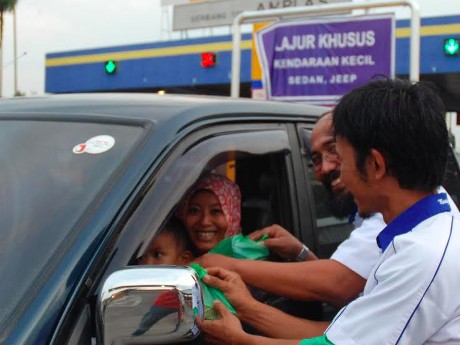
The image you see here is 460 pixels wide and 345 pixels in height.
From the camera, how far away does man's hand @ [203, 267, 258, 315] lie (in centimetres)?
213

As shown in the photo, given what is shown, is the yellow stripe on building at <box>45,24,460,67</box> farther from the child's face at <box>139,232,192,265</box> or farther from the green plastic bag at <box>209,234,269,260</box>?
the child's face at <box>139,232,192,265</box>

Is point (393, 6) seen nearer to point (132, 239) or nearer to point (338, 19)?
point (338, 19)

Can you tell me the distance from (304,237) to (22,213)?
122cm

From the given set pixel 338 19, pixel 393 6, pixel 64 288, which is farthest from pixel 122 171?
pixel 338 19

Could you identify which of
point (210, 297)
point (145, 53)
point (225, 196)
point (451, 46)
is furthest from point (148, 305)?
point (145, 53)

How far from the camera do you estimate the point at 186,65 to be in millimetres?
21703

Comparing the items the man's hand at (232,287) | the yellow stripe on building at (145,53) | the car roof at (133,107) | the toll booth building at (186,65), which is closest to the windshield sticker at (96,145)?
the car roof at (133,107)

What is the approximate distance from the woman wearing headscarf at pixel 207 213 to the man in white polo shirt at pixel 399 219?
62 cm

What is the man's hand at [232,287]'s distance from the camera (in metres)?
2.13

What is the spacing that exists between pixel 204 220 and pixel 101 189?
755 mm

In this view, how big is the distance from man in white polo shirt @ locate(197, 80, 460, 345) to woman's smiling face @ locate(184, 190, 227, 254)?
2.02ft

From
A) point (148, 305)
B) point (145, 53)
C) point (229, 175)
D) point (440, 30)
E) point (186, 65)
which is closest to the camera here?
point (148, 305)

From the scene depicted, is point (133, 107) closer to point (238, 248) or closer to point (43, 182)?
point (43, 182)

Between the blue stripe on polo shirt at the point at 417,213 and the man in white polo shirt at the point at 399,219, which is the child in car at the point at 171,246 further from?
the blue stripe on polo shirt at the point at 417,213
